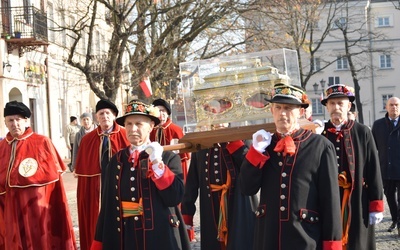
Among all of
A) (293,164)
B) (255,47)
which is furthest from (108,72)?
(293,164)

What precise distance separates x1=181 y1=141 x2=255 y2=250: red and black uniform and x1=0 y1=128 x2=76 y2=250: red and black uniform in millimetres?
1866

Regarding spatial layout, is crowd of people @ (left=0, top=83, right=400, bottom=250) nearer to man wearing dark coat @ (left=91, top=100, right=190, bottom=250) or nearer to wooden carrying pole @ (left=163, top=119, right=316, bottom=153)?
man wearing dark coat @ (left=91, top=100, right=190, bottom=250)

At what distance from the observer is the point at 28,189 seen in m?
7.93

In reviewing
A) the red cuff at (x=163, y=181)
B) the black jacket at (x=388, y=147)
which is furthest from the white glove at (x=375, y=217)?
the black jacket at (x=388, y=147)

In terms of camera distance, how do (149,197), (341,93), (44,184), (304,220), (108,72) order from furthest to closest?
(108,72) < (44,184) < (341,93) < (149,197) < (304,220)

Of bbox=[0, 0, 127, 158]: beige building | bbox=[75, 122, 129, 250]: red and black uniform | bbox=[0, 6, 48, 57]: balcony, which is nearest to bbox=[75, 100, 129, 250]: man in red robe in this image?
bbox=[75, 122, 129, 250]: red and black uniform

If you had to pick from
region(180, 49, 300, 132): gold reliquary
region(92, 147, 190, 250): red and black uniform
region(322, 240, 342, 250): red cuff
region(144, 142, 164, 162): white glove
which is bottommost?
region(322, 240, 342, 250): red cuff

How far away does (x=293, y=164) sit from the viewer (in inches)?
189

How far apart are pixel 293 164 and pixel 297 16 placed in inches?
759

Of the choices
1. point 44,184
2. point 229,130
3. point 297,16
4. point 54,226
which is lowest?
point 54,226

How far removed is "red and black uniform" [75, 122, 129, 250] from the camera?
886 cm

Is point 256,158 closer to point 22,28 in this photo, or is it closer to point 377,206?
point 377,206

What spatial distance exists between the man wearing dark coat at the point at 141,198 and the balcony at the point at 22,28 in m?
20.8

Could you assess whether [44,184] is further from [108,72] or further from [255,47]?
[255,47]
